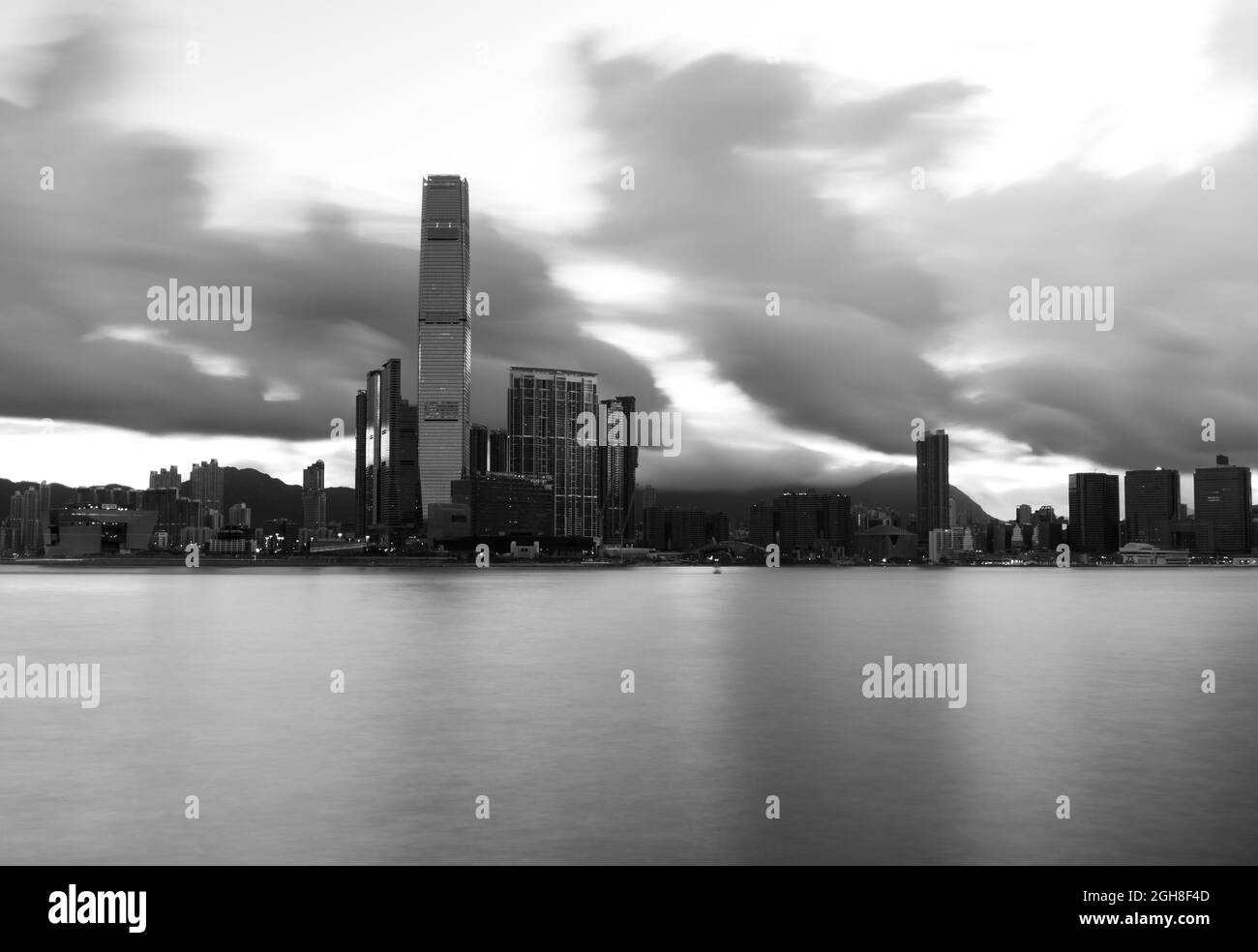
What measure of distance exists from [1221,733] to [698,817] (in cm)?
2427

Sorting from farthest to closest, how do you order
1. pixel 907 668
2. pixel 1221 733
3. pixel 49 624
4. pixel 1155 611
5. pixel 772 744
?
pixel 1155 611, pixel 49 624, pixel 907 668, pixel 1221 733, pixel 772 744

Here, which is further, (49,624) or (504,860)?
(49,624)

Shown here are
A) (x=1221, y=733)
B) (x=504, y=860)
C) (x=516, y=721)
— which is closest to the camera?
(x=504, y=860)

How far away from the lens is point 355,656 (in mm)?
64938

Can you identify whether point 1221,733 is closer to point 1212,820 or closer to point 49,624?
point 1212,820

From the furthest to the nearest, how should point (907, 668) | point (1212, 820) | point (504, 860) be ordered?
point (907, 668) → point (1212, 820) → point (504, 860)

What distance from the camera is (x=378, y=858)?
22.0 meters

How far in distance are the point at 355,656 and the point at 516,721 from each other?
2858cm

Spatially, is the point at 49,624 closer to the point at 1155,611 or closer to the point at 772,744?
the point at 772,744
